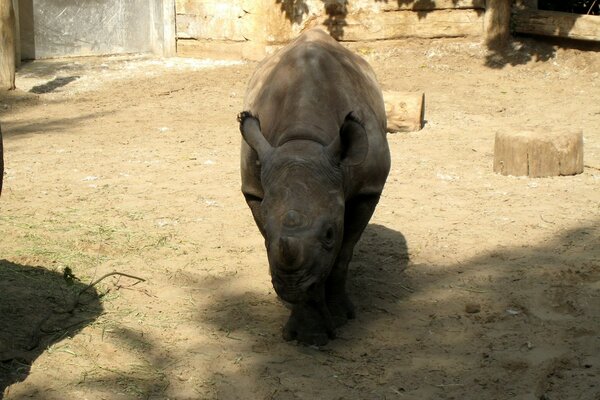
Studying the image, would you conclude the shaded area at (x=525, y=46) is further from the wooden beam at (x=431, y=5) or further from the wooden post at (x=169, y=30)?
the wooden post at (x=169, y=30)

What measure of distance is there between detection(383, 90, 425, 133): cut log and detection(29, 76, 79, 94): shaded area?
5315mm

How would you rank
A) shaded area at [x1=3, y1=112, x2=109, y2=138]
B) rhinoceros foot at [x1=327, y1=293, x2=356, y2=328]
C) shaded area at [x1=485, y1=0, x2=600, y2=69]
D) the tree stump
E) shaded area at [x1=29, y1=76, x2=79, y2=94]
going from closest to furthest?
rhinoceros foot at [x1=327, y1=293, x2=356, y2=328] < the tree stump < shaded area at [x1=3, y1=112, x2=109, y2=138] < shaded area at [x1=29, y1=76, x2=79, y2=94] < shaded area at [x1=485, y1=0, x2=600, y2=69]

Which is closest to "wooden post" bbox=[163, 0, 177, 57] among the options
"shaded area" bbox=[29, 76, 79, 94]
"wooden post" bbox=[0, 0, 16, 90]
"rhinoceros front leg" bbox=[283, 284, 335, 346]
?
"shaded area" bbox=[29, 76, 79, 94]

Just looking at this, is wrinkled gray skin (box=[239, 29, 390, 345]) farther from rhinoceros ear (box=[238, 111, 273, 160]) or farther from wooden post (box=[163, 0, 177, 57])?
wooden post (box=[163, 0, 177, 57])

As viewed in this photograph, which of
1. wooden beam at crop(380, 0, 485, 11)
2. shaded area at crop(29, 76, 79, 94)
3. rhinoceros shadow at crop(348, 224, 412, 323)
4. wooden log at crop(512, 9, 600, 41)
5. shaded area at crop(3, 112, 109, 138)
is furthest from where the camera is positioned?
wooden beam at crop(380, 0, 485, 11)

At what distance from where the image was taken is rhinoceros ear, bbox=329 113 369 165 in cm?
449

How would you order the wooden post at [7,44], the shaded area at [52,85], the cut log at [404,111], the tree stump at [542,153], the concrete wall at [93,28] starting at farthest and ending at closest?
the concrete wall at [93,28] → the shaded area at [52,85] → the wooden post at [7,44] → the cut log at [404,111] → the tree stump at [542,153]

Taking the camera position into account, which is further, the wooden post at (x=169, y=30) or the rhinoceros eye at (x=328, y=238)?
the wooden post at (x=169, y=30)

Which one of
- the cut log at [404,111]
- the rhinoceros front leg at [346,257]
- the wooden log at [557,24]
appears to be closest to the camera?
the rhinoceros front leg at [346,257]

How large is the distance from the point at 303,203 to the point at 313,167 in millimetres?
233

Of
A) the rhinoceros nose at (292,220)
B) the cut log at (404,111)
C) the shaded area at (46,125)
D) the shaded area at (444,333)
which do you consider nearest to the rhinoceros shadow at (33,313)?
the shaded area at (444,333)

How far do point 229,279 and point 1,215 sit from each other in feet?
7.51

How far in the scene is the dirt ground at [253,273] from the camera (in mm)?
4582

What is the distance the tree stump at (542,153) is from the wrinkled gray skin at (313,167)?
2.75m
